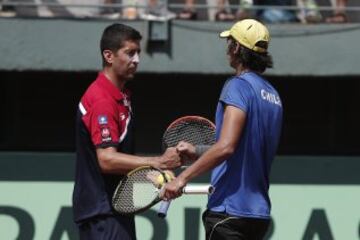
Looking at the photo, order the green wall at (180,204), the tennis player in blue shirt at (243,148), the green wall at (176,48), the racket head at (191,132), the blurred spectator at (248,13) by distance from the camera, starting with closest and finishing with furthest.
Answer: the tennis player in blue shirt at (243,148)
the racket head at (191,132)
the green wall at (180,204)
the green wall at (176,48)
the blurred spectator at (248,13)

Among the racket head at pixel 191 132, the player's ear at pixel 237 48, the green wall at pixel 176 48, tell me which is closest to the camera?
the player's ear at pixel 237 48

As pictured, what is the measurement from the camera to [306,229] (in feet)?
29.4

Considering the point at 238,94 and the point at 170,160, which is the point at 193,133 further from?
the point at 238,94

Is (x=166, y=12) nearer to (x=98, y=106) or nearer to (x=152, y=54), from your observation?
(x=152, y=54)

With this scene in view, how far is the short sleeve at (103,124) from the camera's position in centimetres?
480

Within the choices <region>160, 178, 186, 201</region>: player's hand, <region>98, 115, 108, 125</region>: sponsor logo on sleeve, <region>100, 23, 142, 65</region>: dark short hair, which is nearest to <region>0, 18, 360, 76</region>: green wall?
→ <region>100, 23, 142, 65</region>: dark short hair

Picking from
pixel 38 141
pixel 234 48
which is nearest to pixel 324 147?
pixel 38 141

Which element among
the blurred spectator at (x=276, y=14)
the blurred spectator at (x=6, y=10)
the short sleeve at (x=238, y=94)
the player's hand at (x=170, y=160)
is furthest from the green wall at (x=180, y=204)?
the short sleeve at (x=238, y=94)

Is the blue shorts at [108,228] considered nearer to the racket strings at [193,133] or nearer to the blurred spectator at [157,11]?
the racket strings at [193,133]

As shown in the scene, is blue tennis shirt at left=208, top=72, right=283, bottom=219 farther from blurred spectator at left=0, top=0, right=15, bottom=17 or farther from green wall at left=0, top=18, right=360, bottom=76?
blurred spectator at left=0, top=0, right=15, bottom=17

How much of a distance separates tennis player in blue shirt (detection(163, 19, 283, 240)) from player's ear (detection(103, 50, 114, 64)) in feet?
1.94

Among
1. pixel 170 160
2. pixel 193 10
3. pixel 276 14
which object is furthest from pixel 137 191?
pixel 276 14

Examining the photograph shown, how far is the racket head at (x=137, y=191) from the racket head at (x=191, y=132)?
561 millimetres

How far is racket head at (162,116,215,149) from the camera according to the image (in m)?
5.39
